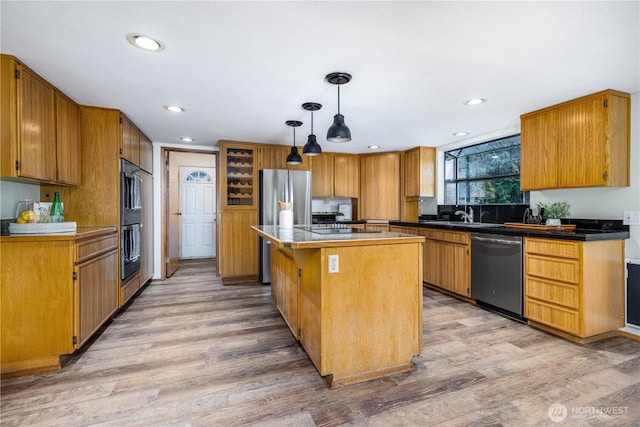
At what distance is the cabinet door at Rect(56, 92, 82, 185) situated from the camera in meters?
2.61

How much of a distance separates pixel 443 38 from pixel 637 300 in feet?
9.28

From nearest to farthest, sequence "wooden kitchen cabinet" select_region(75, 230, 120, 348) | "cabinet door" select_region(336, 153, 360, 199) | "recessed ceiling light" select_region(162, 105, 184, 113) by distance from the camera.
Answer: "wooden kitchen cabinet" select_region(75, 230, 120, 348), "recessed ceiling light" select_region(162, 105, 184, 113), "cabinet door" select_region(336, 153, 360, 199)

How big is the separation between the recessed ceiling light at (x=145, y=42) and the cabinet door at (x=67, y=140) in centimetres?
134

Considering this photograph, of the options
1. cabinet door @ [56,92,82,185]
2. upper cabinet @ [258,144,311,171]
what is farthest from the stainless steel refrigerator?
cabinet door @ [56,92,82,185]

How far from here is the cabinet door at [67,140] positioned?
2.61 meters

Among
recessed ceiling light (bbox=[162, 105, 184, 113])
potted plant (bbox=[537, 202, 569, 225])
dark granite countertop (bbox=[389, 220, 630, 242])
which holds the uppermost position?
recessed ceiling light (bbox=[162, 105, 184, 113])

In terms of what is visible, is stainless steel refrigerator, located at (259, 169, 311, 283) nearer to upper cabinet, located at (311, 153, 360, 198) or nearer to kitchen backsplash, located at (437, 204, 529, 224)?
upper cabinet, located at (311, 153, 360, 198)

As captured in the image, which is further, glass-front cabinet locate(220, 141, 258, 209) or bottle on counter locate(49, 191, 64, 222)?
glass-front cabinet locate(220, 141, 258, 209)

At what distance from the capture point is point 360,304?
6.48 feet

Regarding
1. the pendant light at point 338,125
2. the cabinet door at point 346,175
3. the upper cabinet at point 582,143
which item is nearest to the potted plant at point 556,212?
the upper cabinet at point 582,143

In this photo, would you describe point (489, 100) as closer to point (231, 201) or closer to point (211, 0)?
point (211, 0)

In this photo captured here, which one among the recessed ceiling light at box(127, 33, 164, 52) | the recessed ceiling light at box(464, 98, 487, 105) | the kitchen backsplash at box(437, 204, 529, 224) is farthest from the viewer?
the kitchen backsplash at box(437, 204, 529, 224)

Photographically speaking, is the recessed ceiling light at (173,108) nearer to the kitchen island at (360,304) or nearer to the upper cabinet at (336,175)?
the kitchen island at (360,304)

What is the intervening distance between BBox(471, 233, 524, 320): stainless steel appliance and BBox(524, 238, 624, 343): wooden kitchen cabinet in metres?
→ 0.14
